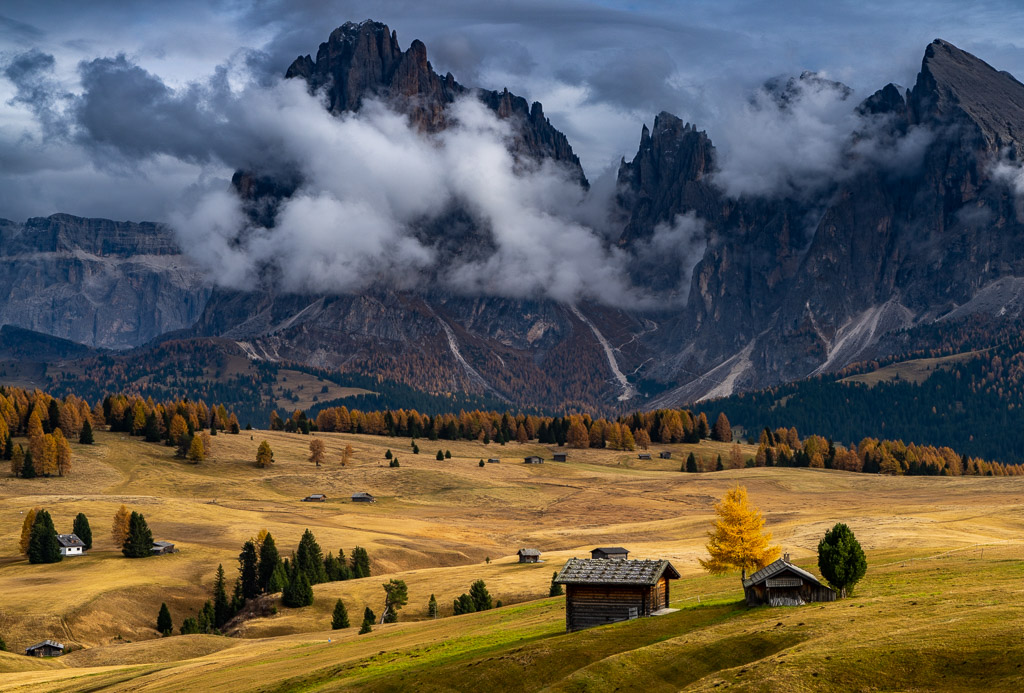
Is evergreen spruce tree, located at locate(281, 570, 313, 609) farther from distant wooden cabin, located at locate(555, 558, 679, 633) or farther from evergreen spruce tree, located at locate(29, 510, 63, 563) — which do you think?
distant wooden cabin, located at locate(555, 558, 679, 633)

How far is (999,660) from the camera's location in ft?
132

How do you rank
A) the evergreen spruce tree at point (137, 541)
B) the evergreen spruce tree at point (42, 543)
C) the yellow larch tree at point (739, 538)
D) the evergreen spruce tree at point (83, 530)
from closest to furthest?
the yellow larch tree at point (739, 538) < the evergreen spruce tree at point (42, 543) < the evergreen spruce tree at point (137, 541) < the evergreen spruce tree at point (83, 530)

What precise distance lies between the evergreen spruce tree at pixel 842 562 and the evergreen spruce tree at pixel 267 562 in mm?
77667

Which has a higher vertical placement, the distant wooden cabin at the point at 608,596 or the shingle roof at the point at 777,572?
the shingle roof at the point at 777,572

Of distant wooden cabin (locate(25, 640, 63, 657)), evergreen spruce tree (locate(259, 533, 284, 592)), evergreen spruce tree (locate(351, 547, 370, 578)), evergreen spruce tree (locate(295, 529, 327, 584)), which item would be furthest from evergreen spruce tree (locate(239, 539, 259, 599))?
distant wooden cabin (locate(25, 640, 63, 657))

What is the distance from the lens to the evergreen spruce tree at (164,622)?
351 ft

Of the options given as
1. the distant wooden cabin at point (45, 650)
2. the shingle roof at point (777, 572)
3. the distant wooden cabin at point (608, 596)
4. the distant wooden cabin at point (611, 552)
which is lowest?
the distant wooden cabin at point (45, 650)

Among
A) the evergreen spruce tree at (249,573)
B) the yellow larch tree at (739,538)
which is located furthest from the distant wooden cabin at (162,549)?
the yellow larch tree at (739,538)

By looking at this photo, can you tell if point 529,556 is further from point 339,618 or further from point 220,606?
point 220,606

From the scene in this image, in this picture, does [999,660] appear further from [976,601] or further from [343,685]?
[343,685]

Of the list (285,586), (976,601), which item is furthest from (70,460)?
(976,601)

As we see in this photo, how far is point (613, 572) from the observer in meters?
66.8

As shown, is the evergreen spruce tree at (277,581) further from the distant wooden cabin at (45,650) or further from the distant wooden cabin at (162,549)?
the distant wooden cabin at (45,650)

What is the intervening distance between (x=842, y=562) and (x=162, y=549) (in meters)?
101
